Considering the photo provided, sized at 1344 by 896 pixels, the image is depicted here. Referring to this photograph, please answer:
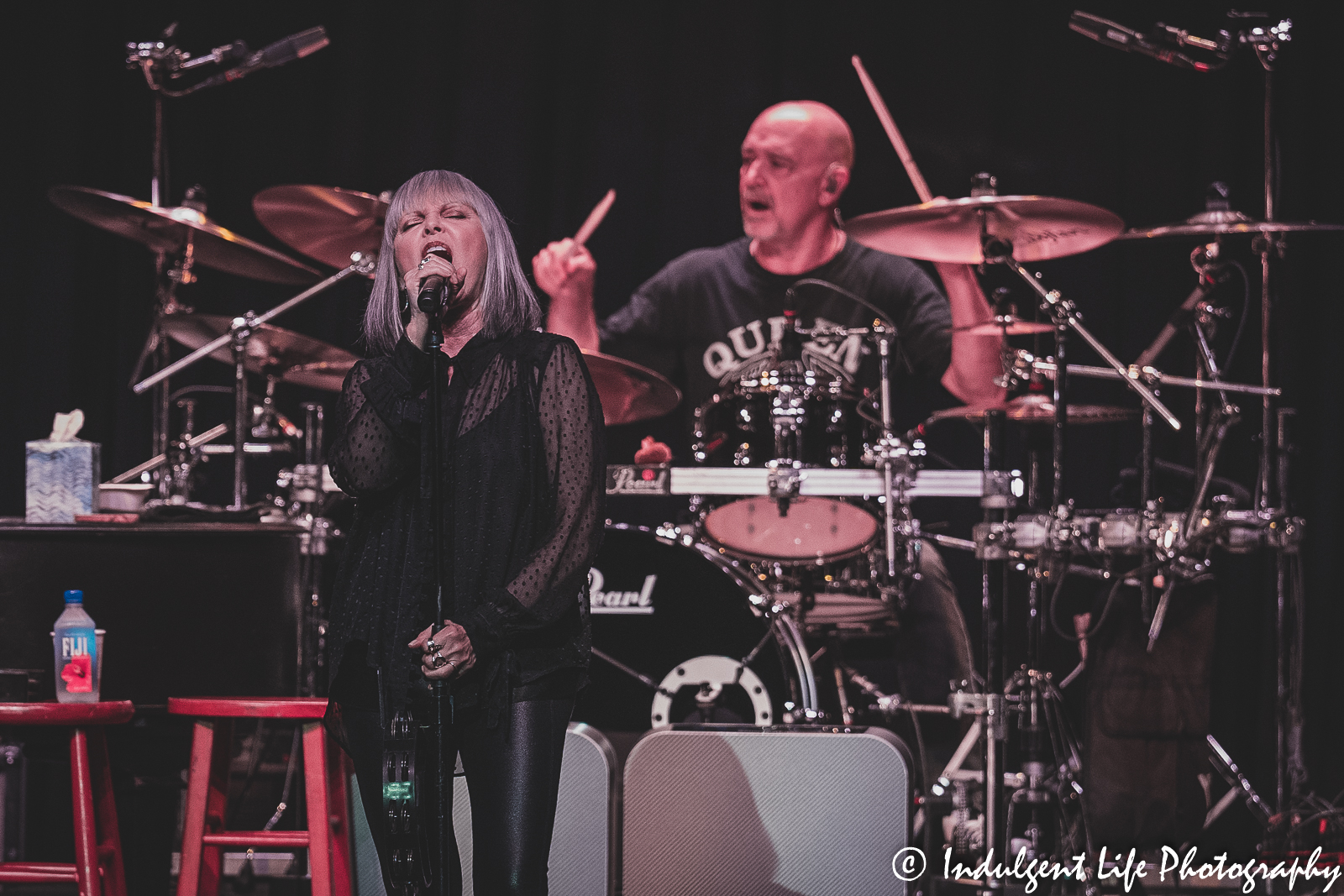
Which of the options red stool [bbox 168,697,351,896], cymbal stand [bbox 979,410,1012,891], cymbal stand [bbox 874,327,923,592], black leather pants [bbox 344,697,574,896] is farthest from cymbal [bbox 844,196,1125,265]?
black leather pants [bbox 344,697,574,896]

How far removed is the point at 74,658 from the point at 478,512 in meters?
1.38

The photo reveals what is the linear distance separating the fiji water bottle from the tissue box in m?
0.54

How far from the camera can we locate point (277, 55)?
4.18 m

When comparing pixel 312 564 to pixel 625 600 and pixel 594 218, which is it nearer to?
pixel 625 600

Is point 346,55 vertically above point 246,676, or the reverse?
point 346,55

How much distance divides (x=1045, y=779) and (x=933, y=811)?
79 centimetres

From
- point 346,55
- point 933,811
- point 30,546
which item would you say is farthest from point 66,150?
point 933,811

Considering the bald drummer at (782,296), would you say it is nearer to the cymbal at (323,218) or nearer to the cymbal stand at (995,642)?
the cymbal at (323,218)

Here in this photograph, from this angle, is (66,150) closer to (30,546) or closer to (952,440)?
(30,546)

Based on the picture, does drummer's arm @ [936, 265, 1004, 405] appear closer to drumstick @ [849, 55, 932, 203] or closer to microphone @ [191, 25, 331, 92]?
drumstick @ [849, 55, 932, 203]

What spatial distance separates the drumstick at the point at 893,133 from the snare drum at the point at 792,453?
1.22m

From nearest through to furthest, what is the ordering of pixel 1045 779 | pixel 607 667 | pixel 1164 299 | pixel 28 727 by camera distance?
pixel 28 727 → pixel 1045 779 → pixel 607 667 → pixel 1164 299

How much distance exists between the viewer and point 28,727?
2.53 m

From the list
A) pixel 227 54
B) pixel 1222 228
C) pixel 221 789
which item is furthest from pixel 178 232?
pixel 1222 228
